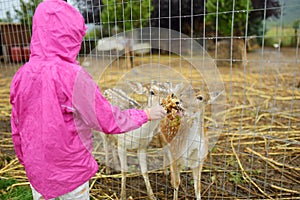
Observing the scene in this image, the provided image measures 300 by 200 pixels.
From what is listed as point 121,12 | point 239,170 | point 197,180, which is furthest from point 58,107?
point 121,12

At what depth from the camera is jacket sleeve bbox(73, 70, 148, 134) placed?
4.42ft

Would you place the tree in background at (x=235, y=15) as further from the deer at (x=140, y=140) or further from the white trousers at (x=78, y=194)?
the white trousers at (x=78, y=194)

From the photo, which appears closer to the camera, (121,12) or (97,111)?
(97,111)

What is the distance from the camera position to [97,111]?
1362mm

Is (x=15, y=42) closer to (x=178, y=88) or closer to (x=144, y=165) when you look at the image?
(x=144, y=165)

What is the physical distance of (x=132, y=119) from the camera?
1.42 metres

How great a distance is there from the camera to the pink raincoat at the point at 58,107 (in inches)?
53.9

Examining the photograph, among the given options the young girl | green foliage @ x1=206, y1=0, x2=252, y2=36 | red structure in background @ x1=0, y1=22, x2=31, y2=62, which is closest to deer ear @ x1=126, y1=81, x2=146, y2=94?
the young girl

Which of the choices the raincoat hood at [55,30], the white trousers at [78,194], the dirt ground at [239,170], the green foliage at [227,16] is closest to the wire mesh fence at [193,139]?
the dirt ground at [239,170]

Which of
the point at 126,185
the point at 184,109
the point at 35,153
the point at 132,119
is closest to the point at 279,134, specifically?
the point at 126,185

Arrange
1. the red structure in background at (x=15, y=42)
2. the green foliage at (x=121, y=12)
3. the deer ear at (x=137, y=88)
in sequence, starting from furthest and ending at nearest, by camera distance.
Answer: the red structure in background at (x=15, y=42), the green foliage at (x=121, y=12), the deer ear at (x=137, y=88)

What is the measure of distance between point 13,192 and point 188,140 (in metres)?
1.63

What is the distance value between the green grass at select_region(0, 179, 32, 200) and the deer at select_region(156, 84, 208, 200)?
1241 mm

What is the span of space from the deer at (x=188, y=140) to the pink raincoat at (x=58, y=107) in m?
0.48
